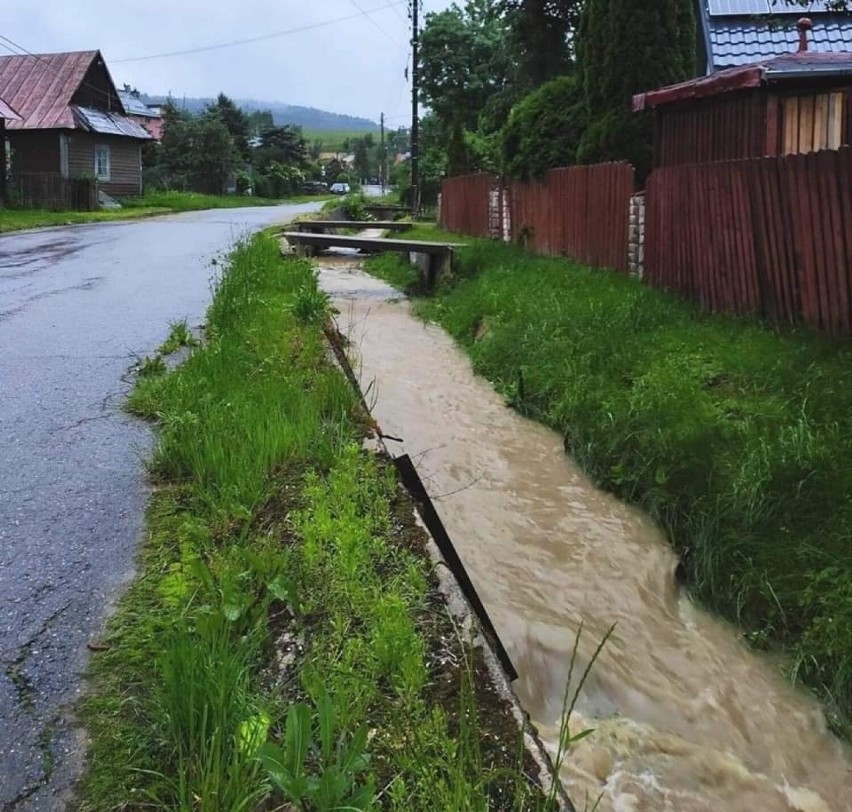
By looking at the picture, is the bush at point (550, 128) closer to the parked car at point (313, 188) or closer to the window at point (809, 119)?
the window at point (809, 119)

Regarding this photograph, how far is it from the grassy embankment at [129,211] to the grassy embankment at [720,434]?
668 inches

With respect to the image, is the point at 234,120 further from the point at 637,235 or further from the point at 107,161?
the point at 637,235

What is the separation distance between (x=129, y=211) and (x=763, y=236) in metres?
29.0

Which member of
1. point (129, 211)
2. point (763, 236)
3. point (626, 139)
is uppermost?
point (129, 211)

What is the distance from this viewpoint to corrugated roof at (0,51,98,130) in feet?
112

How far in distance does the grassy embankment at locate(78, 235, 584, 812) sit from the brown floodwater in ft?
2.86

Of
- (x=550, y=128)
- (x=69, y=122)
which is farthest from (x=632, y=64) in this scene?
(x=69, y=122)

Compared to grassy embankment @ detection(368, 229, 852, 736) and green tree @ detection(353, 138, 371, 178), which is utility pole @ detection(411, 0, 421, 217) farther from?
green tree @ detection(353, 138, 371, 178)

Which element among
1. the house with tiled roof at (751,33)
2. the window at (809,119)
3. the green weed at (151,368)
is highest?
the house with tiled roof at (751,33)

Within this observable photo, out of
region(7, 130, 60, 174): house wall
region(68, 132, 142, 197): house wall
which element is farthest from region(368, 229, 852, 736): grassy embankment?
region(68, 132, 142, 197): house wall

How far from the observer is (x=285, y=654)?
8.67 ft

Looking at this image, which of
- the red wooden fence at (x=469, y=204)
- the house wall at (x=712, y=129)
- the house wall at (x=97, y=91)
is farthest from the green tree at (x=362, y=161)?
the house wall at (x=712, y=129)

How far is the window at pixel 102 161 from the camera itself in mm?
36844

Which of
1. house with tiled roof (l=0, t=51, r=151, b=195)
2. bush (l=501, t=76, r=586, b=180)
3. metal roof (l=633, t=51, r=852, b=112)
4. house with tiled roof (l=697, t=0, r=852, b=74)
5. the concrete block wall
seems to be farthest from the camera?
house with tiled roof (l=0, t=51, r=151, b=195)
